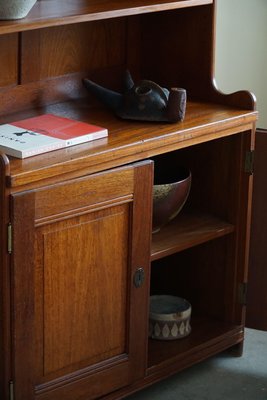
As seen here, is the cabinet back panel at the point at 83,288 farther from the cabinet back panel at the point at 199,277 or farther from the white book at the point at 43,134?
the cabinet back panel at the point at 199,277

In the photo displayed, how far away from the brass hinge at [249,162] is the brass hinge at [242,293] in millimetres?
319

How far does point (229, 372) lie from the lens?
2600 mm

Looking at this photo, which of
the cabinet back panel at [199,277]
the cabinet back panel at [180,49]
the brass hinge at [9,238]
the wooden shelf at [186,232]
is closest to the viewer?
the brass hinge at [9,238]

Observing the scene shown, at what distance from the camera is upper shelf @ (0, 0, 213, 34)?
2041 mm

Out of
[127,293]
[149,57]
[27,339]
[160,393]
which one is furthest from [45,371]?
[149,57]

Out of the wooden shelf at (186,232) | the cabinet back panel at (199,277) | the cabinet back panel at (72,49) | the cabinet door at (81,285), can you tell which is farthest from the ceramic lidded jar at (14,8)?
the cabinet back panel at (199,277)

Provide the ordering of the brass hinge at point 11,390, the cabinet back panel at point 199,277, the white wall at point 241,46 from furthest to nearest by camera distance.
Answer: the white wall at point 241,46 < the cabinet back panel at point 199,277 < the brass hinge at point 11,390

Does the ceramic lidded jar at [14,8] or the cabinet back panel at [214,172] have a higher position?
the ceramic lidded jar at [14,8]

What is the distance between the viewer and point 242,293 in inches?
103

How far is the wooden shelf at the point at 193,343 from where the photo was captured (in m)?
2.47

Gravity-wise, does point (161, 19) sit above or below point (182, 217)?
above

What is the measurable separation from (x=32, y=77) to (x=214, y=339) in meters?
0.85

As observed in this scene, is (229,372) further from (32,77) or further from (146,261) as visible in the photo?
(32,77)

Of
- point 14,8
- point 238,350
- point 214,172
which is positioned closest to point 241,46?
point 214,172
